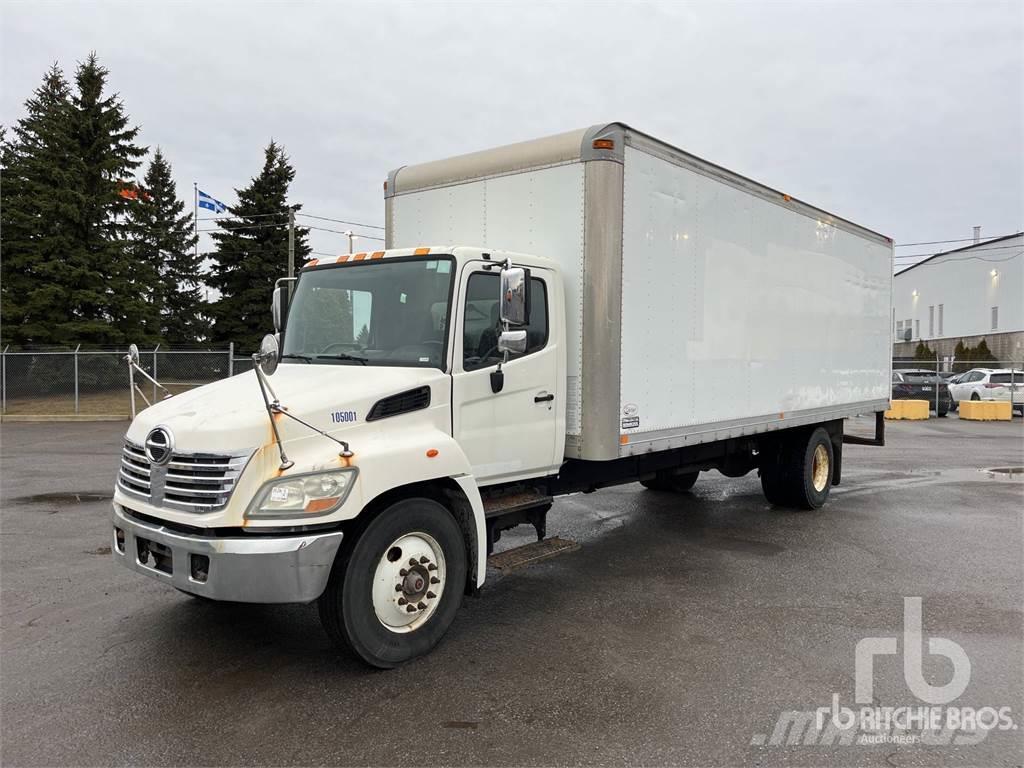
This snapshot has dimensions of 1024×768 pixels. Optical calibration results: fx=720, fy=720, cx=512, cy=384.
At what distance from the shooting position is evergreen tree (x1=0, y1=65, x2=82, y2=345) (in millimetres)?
26734

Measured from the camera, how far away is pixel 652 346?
19.0 ft

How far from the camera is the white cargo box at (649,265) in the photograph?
5.37 m

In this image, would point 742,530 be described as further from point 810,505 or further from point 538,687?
point 538,687

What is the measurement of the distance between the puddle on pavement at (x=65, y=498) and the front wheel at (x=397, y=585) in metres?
6.84

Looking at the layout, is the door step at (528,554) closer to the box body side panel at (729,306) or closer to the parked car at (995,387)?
the box body side panel at (729,306)

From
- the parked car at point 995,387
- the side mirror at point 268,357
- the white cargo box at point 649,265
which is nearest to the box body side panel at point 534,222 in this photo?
the white cargo box at point 649,265

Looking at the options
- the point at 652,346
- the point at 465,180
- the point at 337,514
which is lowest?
the point at 337,514

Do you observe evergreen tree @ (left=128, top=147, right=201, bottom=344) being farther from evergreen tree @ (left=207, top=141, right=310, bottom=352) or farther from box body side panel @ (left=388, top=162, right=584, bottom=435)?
box body side panel @ (left=388, top=162, right=584, bottom=435)

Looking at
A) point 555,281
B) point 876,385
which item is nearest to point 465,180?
point 555,281

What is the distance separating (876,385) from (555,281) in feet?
22.6

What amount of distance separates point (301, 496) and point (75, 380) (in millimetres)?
21155

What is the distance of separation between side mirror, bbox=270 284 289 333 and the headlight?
2023mm

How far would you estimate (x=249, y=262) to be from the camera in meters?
38.6

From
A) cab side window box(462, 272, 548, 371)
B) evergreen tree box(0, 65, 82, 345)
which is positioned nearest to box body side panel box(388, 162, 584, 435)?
cab side window box(462, 272, 548, 371)
